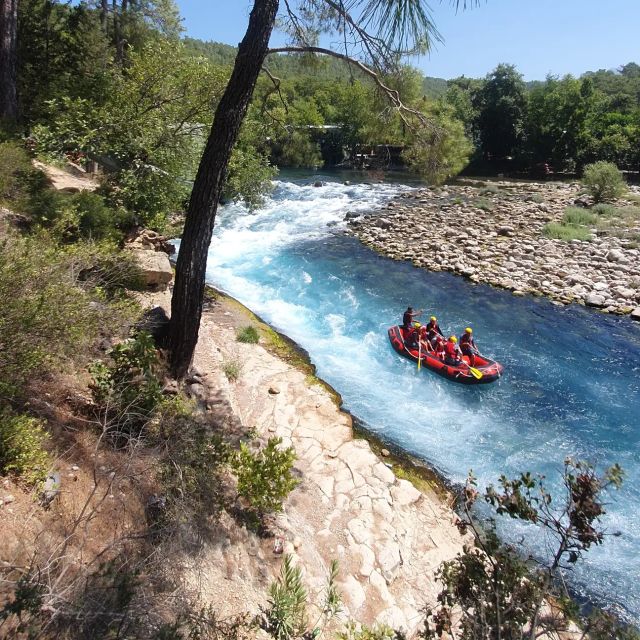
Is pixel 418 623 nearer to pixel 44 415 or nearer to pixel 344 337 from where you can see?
pixel 44 415

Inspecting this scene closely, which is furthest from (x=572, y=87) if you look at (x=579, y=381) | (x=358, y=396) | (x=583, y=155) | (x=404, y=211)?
(x=358, y=396)

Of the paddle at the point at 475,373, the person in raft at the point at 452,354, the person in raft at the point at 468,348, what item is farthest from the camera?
the person in raft at the point at 468,348

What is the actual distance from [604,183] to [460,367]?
854 inches

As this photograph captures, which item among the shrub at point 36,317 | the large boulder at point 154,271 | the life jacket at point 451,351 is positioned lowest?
the life jacket at point 451,351

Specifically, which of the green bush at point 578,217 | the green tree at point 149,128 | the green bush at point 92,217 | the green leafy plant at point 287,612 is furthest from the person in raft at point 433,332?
the green bush at point 578,217

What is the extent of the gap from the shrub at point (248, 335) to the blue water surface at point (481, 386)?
1523 mm

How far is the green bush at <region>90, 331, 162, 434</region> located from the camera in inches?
171

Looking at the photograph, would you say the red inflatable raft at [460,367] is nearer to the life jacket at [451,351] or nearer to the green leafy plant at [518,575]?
→ the life jacket at [451,351]

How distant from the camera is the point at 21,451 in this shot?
324 cm

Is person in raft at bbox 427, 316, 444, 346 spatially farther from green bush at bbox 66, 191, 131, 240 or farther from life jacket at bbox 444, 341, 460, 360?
green bush at bbox 66, 191, 131, 240

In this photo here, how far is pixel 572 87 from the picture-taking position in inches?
→ 1486

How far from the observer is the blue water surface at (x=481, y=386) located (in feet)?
25.0

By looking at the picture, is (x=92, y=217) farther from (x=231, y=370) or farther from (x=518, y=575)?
(x=518, y=575)

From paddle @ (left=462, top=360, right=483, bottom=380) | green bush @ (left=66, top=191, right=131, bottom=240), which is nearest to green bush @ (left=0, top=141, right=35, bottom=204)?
green bush @ (left=66, top=191, right=131, bottom=240)
